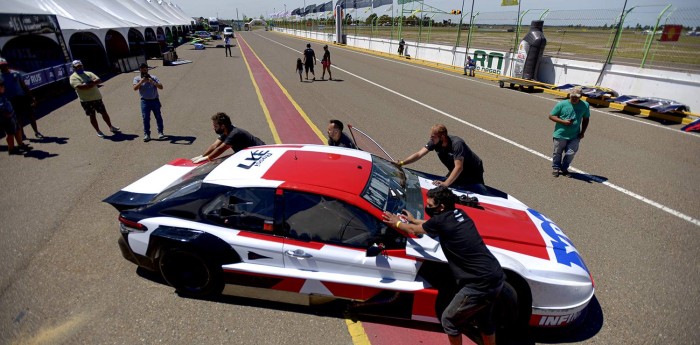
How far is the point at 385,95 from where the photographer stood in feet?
46.2

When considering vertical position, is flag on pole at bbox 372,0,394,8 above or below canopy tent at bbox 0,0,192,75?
above

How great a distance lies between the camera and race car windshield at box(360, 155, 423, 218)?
341cm

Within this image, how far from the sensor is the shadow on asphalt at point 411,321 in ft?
10.7

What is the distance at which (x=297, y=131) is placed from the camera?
894 centimetres

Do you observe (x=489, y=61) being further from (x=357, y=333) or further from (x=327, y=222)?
(x=357, y=333)

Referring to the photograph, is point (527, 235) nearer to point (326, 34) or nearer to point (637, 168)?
point (637, 168)

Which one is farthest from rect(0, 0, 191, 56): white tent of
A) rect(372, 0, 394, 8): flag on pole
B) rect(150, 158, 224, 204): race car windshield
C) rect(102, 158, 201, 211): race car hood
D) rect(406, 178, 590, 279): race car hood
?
rect(372, 0, 394, 8): flag on pole

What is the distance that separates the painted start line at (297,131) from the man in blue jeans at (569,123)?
4.69 metres

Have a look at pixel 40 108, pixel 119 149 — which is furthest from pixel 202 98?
pixel 119 149

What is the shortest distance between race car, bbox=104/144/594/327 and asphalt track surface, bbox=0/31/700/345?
1.13ft

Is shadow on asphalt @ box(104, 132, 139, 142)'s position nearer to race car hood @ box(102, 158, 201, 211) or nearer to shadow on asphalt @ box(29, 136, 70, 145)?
shadow on asphalt @ box(29, 136, 70, 145)

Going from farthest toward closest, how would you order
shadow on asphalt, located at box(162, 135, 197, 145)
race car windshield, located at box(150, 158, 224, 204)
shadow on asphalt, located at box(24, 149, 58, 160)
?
shadow on asphalt, located at box(162, 135, 197, 145)
shadow on asphalt, located at box(24, 149, 58, 160)
race car windshield, located at box(150, 158, 224, 204)

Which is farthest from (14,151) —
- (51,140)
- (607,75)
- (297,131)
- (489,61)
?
(489,61)

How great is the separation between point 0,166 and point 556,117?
1062cm
